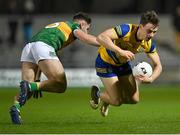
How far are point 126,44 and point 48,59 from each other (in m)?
1.33

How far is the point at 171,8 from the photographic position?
28.7 m

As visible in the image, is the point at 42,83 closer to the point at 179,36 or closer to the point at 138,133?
the point at 138,133

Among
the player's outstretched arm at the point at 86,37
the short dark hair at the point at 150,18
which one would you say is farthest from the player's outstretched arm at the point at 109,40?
the short dark hair at the point at 150,18

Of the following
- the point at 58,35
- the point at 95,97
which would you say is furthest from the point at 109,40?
the point at 95,97

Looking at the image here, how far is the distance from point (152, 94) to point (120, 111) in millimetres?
6479

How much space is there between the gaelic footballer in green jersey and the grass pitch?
0.53 m

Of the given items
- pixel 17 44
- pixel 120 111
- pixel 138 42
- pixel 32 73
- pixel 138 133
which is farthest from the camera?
pixel 17 44

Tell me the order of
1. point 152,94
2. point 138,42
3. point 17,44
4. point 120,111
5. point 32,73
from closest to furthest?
point 138,42, point 32,73, point 120,111, point 152,94, point 17,44

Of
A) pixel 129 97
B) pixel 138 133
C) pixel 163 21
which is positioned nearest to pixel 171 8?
pixel 163 21

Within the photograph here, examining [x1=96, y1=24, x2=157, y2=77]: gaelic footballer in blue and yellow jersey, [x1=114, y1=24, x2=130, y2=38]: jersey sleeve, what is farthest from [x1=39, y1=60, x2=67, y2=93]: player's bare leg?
[x1=114, y1=24, x2=130, y2=38]: jersey sleeve

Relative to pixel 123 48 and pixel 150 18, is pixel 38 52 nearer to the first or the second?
pixel 123 48

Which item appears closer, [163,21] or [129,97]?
[129,97]

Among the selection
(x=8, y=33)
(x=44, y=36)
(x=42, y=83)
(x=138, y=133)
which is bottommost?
(x=138, y=133)

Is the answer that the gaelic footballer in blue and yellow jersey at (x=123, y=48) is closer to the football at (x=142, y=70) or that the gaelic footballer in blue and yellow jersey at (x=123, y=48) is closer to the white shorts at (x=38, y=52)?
the football at (x=142, y=70)
